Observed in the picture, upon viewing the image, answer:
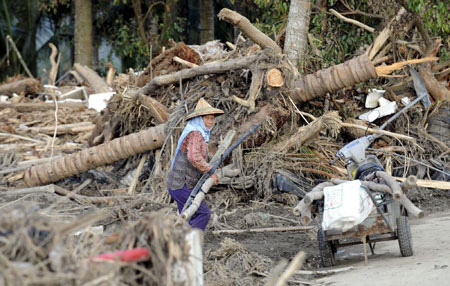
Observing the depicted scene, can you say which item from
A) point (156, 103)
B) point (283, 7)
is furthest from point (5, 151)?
point (283, 7)

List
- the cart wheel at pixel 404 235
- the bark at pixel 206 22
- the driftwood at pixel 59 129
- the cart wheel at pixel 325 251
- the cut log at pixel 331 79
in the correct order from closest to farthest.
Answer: the cart wheel at pixel 404 235, the cart wheel at pixel 325 251, the cut log at pixel 331 79, the driftwood at pixel 59 129, the bark at pixel 206 22

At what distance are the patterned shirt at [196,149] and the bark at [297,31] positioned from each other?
4469mm

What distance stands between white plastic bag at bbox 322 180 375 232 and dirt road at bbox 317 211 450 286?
1.72 feet

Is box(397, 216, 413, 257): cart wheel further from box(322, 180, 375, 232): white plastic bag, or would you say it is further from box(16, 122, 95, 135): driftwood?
box(16, 122, 95, 135): driftwood

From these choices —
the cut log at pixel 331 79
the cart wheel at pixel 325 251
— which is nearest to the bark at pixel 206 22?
the cut log at pixel 331 79

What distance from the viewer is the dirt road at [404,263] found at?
5.91 metres

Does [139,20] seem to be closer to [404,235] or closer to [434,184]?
[434,184]

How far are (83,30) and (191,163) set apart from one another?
15.8 meters

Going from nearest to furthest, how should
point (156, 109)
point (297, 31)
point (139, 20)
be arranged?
point (156, 109), point (297, 31), point (139, 20)

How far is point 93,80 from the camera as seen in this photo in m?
18.3

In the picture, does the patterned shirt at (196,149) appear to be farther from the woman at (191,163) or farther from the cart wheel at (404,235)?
the cart wheel at (404,235)

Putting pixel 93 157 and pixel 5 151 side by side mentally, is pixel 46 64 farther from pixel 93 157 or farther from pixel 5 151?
pixel 93 157

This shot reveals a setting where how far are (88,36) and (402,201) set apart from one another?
1768 centimetres

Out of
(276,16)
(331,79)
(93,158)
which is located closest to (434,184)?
(331,79)
